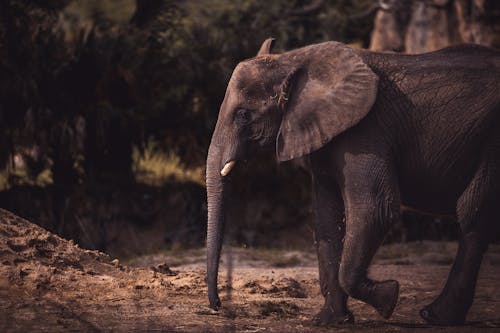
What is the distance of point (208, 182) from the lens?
7.46 metres

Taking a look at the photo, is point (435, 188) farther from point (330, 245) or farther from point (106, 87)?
point (106, 87)

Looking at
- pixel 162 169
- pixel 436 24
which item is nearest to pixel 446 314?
pixel 162 169

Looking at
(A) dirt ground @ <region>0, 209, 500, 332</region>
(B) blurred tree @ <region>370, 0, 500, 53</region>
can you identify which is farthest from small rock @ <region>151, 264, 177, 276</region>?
(B) blurred tree @ <region>370, 0, 500, 53</region>

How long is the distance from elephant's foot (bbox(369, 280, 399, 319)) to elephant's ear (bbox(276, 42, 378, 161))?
3.54ft

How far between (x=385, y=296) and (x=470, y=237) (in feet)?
2.89

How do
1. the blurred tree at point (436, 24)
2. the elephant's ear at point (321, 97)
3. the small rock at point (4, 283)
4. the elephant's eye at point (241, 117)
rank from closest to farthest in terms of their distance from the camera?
1. the elephant's ear at point (321, 97)
2. the elephant's eye at point (241, 117)
3. the small rock at point (4, 283)
4. the blurred tree at point (436, 24)

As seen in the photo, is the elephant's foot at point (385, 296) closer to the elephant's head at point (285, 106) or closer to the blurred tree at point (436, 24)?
the elephant's head at point (285, 106)

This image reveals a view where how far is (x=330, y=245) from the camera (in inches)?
301

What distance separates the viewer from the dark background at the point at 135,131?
580 inches

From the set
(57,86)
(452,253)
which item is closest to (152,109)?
(57,86)

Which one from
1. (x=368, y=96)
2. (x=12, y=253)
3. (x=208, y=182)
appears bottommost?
(x=12, y=253)

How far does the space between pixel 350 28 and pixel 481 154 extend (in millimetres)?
13527

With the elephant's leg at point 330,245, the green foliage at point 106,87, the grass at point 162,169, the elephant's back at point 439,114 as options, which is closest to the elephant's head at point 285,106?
the elephant's back at point 439,114

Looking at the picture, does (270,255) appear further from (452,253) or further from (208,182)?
(208,182)
